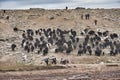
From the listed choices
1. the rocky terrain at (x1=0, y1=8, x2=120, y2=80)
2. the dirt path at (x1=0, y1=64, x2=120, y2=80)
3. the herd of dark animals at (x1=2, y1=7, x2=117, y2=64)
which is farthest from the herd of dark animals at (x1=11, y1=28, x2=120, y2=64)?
the dirt path at (x1=0, y1=64, x2=120, y2=80)

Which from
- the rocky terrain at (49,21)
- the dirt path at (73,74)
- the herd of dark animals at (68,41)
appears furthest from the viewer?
the rocky terrain at (49,21)

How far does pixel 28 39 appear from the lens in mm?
70312

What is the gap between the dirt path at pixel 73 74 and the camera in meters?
44.1

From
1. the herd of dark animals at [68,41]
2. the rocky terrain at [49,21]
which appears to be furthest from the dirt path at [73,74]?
the herd of dark animals at [68,41]

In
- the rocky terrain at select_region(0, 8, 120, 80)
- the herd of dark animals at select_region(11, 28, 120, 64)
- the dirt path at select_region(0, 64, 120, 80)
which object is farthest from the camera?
the rocky terrain at select_region(0, 8, 120, 80)

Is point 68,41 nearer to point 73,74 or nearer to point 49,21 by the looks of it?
point 49,21

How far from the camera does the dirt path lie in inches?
1736

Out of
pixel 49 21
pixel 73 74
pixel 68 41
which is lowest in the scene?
pixel 73 74

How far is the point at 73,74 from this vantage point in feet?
154

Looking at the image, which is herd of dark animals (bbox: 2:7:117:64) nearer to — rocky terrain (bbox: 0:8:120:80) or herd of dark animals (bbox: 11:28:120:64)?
herd of dark animals (bbox: 11:28:120:64)

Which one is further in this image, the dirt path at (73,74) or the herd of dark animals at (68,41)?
the herd of dark animals at (68,41)

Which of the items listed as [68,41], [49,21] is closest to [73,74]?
[68,41]

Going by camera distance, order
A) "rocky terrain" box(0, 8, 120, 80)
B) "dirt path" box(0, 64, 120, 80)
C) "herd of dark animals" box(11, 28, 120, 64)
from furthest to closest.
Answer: "rocky terrain" box(0, 8, 120, 80) → "herd of dark animals" box(11, 28, 120, 64) → "dirt path" box(0, 64, 120, 80)

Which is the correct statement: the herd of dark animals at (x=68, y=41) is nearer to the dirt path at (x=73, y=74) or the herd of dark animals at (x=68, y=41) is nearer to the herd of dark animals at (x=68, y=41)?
the herd of dark animals at (x=68, y=41)
